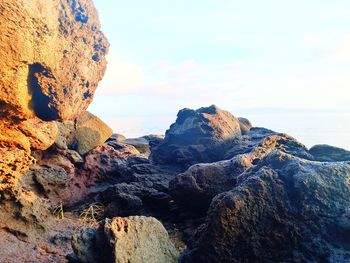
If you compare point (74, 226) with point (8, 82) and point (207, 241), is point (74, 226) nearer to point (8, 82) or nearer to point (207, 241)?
point (8, 82)

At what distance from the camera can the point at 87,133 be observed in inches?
491

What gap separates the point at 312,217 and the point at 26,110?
476cm

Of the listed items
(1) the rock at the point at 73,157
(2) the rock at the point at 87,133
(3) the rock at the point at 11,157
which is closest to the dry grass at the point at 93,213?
(1) the rock at the point at 73,157

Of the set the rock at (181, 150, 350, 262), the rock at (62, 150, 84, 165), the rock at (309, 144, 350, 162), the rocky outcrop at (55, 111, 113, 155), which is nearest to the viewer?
the rock at (181, 150, 350, 262)

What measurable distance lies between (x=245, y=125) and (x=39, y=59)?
25.6 feet

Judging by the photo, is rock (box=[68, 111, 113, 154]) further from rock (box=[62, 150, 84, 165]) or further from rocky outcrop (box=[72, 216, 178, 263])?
rocky outcrop (box=[72, 216, 178, 263])

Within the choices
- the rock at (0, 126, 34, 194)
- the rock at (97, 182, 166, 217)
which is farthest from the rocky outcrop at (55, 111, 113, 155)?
the rock at (0, 126, 34, 194)

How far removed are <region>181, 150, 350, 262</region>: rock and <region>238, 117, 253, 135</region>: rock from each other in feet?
23.8

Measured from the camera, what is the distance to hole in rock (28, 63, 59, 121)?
6.43 m

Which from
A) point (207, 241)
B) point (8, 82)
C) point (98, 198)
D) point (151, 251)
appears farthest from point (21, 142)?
point (207, 241)

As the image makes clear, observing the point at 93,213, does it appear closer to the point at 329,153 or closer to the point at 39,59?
the point at 39,59

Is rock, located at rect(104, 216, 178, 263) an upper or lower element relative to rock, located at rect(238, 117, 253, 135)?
lower

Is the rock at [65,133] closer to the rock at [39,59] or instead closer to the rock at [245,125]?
the rock at [39,59]

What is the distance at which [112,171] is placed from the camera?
36.1 feet
